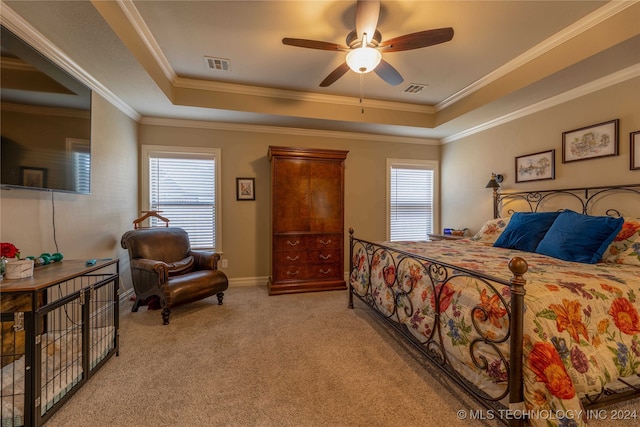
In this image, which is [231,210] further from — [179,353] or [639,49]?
[639,49]

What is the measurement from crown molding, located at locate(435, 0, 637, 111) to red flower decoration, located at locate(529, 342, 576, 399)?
8.92ft

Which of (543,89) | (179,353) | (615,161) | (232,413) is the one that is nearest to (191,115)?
(179,353)

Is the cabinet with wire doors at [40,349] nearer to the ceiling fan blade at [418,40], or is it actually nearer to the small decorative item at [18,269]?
the small decorative item at [18,269]

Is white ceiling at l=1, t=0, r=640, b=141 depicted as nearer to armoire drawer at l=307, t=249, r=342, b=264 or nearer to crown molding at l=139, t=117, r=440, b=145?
crown molding at l=139, t=117, r=440, b=145

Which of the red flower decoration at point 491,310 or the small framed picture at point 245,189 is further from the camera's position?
the small framed picture at point 245,189

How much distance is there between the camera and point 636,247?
78.7 inches

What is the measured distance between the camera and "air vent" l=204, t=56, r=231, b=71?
115 inches

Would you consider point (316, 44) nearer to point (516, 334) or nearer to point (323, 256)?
point (516, 334)

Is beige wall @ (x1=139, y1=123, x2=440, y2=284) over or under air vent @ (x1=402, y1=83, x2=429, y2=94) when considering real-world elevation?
under

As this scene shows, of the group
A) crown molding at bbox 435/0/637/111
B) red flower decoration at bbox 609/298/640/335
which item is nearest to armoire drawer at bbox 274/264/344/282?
red flower decoration at bbox 609/298/640/335

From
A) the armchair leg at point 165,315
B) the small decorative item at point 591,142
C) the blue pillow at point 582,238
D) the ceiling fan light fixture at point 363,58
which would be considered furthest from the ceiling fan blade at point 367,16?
the armchair leg at point 165,315

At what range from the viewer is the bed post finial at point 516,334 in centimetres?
114

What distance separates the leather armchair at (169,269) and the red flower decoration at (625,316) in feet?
10.9

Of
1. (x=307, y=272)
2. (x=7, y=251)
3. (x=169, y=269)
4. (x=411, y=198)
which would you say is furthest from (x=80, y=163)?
(x=411, y=198)
